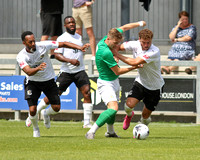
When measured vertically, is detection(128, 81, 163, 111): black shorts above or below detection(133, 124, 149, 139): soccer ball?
above

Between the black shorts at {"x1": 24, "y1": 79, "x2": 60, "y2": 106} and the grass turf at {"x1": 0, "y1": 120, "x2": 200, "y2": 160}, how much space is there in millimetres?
671

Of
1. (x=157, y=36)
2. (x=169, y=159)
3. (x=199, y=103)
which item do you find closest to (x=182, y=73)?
(x=199, y=103)

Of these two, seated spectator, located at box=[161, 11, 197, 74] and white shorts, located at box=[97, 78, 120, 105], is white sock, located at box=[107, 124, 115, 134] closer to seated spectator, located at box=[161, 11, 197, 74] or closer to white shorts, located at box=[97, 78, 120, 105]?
Result: white shorts, located at box=[97, 78, 120, 105]

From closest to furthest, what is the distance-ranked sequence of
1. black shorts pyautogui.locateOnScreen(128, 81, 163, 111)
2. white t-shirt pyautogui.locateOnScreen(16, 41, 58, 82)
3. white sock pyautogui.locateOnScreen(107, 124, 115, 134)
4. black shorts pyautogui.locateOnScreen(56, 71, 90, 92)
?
white sock pyautogui.locateOnScreen(107, 124, 115, 134), white t-shirt pyautogui.locateOnScreen(16, 41, 58, 82), black shorts pyautogui.locateOnScreen(128, 81, 163, 111), black shorts pyautogui.locateOnScreen(56, 71, 90, 92)

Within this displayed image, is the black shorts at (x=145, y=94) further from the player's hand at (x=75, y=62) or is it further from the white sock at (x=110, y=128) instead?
the player's hand at (x=75, y=62)

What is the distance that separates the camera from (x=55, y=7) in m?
16.8

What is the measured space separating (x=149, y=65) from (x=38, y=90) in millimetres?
2092

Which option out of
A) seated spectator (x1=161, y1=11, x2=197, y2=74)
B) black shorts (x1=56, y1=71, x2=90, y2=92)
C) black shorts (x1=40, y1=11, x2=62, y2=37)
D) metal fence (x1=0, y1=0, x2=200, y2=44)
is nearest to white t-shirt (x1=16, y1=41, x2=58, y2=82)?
black shorts (x1=56, y1=71, x2=90, y2=92)

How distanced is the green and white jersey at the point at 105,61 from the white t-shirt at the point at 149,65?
65 cm

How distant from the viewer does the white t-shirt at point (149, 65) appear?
11.1 metres

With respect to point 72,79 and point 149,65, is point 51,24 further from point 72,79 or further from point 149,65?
point 149,65

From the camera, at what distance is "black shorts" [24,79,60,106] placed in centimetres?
1141

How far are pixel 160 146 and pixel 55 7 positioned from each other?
318 inches

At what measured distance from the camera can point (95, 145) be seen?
964 cm
